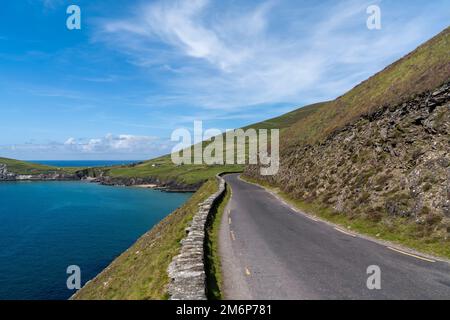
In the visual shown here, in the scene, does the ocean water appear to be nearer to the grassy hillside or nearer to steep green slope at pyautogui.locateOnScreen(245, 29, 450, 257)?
steep green slope at pyautogui.locateOnScreen(245, 29, 450, 257)

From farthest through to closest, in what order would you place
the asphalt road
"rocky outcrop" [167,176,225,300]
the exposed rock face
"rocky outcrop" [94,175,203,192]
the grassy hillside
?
"rocky outcrop" [94,175,203,192], the grassy hillside, the exposed rock face, the asphalt road, "rocky outcrop" [167,176,225,300]

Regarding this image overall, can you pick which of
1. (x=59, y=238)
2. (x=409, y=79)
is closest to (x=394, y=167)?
(x=409, y=79)

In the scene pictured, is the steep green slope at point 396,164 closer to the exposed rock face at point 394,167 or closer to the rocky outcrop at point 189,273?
the exposed rock face at point 394,167

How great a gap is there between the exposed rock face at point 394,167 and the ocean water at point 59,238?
1039 inches

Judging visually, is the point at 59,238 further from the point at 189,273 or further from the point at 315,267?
the point at 315,267

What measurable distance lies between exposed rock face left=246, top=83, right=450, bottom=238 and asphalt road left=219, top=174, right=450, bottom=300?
403 centimetres

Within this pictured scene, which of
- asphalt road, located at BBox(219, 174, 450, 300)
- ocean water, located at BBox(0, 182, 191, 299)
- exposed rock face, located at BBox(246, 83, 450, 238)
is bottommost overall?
ocean water, located at BBox(0, 182, 191, 299)

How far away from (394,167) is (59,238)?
159 feet

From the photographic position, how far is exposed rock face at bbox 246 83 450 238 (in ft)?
64.1

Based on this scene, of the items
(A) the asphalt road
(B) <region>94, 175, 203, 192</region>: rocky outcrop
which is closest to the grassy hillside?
(A) the asphalt road

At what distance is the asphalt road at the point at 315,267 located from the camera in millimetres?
10453
